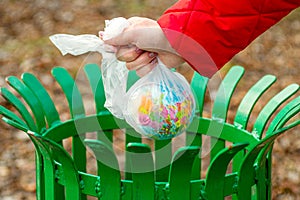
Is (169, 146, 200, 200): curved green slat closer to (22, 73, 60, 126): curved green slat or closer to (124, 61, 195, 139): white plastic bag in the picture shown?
(124, 61, 195, 139): white plastic bag

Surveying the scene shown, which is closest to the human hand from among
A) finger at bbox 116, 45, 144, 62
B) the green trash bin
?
finger at bbox 116, 45, 144, 62

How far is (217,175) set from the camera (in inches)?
68.2

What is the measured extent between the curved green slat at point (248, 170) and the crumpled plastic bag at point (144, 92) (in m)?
0.20

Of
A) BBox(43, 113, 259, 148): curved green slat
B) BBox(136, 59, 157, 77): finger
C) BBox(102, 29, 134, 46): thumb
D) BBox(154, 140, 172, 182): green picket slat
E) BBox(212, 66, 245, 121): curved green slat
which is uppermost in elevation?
BBox(102, 29, 134, 46): thumb

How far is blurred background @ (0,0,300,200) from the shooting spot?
3330 mm

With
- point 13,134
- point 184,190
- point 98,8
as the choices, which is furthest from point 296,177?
point 98,8

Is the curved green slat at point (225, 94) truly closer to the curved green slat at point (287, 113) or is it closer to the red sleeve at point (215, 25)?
the curved green slat at point (287, 113)

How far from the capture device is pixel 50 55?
13.6 ft

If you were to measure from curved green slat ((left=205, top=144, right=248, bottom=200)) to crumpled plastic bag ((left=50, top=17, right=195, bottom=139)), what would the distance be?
0.54 ft

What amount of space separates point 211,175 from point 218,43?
35cm

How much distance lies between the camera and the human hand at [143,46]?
67.2 inches

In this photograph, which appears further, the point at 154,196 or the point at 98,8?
the point at 98,8

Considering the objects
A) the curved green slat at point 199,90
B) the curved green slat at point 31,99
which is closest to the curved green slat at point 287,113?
the curved green slat at point 199,90

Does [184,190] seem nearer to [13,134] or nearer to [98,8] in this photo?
[13,134]
